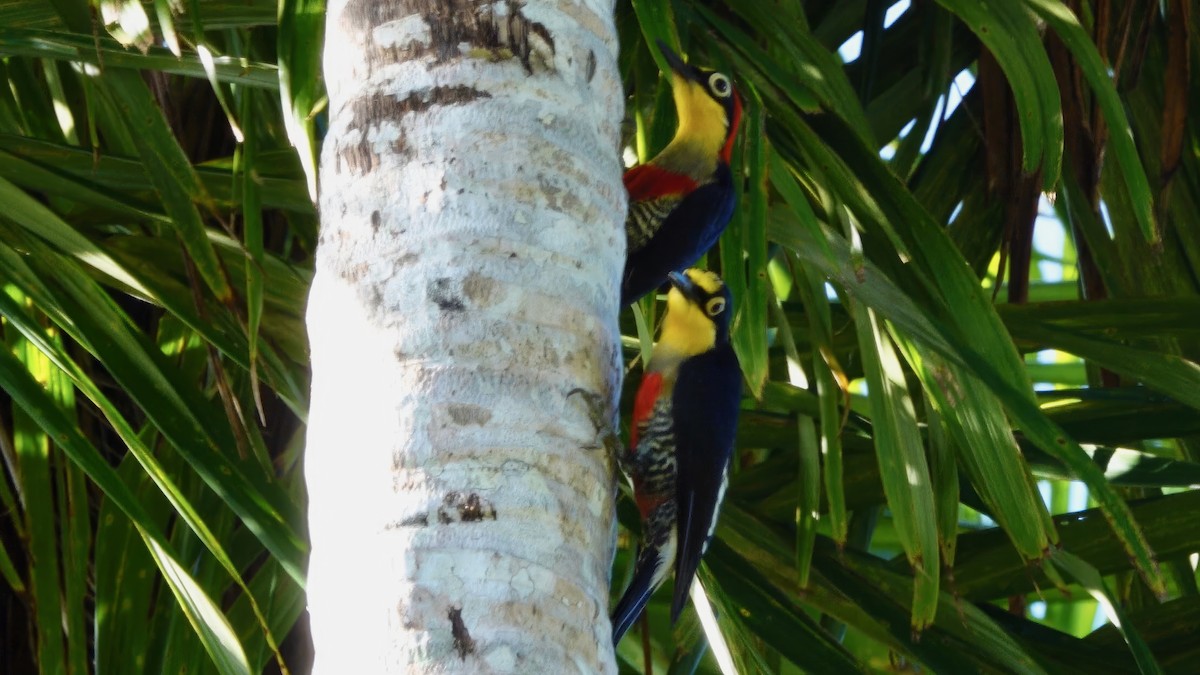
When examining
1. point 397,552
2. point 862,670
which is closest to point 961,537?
point 862,670

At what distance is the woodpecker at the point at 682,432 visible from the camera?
112 inches

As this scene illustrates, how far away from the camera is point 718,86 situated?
3.50 metres

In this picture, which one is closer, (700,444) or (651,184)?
(700,444)

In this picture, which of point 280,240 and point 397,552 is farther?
point 280,240

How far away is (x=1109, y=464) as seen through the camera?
9.60 ft

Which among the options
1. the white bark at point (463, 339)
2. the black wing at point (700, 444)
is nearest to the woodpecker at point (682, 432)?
the black wing at point (700, 444)

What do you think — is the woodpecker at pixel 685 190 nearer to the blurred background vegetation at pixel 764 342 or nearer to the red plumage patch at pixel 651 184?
the red plumage patch at pixel 651 184

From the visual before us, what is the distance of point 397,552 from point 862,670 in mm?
1234

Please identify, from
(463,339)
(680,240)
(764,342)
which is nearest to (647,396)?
(680,240)

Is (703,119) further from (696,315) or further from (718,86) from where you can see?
(696,315)

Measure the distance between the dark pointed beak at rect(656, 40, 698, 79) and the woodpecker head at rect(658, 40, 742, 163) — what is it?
4cm

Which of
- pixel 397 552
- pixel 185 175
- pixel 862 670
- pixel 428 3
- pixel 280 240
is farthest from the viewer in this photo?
pixel 280 240

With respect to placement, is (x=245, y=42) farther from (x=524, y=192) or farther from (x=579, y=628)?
(x=579, y=628)

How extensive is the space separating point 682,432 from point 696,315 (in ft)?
1.18
